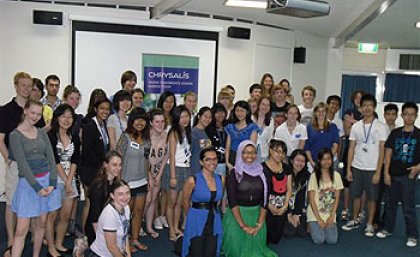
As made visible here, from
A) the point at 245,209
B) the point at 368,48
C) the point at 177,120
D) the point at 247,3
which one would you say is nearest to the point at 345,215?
the point at 245,209

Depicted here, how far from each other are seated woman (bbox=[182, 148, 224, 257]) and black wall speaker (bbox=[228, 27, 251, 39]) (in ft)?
10.9

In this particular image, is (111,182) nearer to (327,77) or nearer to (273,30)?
(273,30)

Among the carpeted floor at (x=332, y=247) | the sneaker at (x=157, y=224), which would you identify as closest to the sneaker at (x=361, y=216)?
the carpeted floor at (x=332, y=247)

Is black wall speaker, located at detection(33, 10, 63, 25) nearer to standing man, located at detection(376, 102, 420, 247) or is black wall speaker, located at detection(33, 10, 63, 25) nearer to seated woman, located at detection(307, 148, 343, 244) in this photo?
seated woman, located at detection(307, 148, 343, 244)

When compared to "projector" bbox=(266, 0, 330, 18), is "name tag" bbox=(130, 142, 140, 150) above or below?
below

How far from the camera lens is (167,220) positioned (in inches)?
185

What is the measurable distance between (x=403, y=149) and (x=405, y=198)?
1.67 ft

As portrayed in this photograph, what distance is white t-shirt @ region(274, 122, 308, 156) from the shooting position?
16.7 ft

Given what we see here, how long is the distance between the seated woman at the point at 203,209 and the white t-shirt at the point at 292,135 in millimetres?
1375

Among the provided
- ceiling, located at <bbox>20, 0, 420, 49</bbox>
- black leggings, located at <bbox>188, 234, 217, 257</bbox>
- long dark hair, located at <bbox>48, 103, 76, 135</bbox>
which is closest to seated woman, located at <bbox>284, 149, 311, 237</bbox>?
black leggings, located at <bbox>188, 234, 217, 257</bbox>

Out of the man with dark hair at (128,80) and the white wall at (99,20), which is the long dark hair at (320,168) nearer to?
the man with dark hair at (128,80)

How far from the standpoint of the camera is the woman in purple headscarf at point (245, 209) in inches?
161

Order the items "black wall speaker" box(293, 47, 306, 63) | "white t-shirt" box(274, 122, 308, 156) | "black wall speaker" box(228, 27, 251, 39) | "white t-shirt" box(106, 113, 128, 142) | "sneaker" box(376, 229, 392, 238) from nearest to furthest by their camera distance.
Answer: "white t-shirt" box(106, 113, 128, 142) → "sneaker" box(376, 229, 392, 238) → "white t-shirt" box(274, 122, 308, 156) → "black wall speaker" box(228, 27, 251, 39) → "black wall speaker" box(293, 47, 306, 63)

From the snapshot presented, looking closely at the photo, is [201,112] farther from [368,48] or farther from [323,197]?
[368,48]
